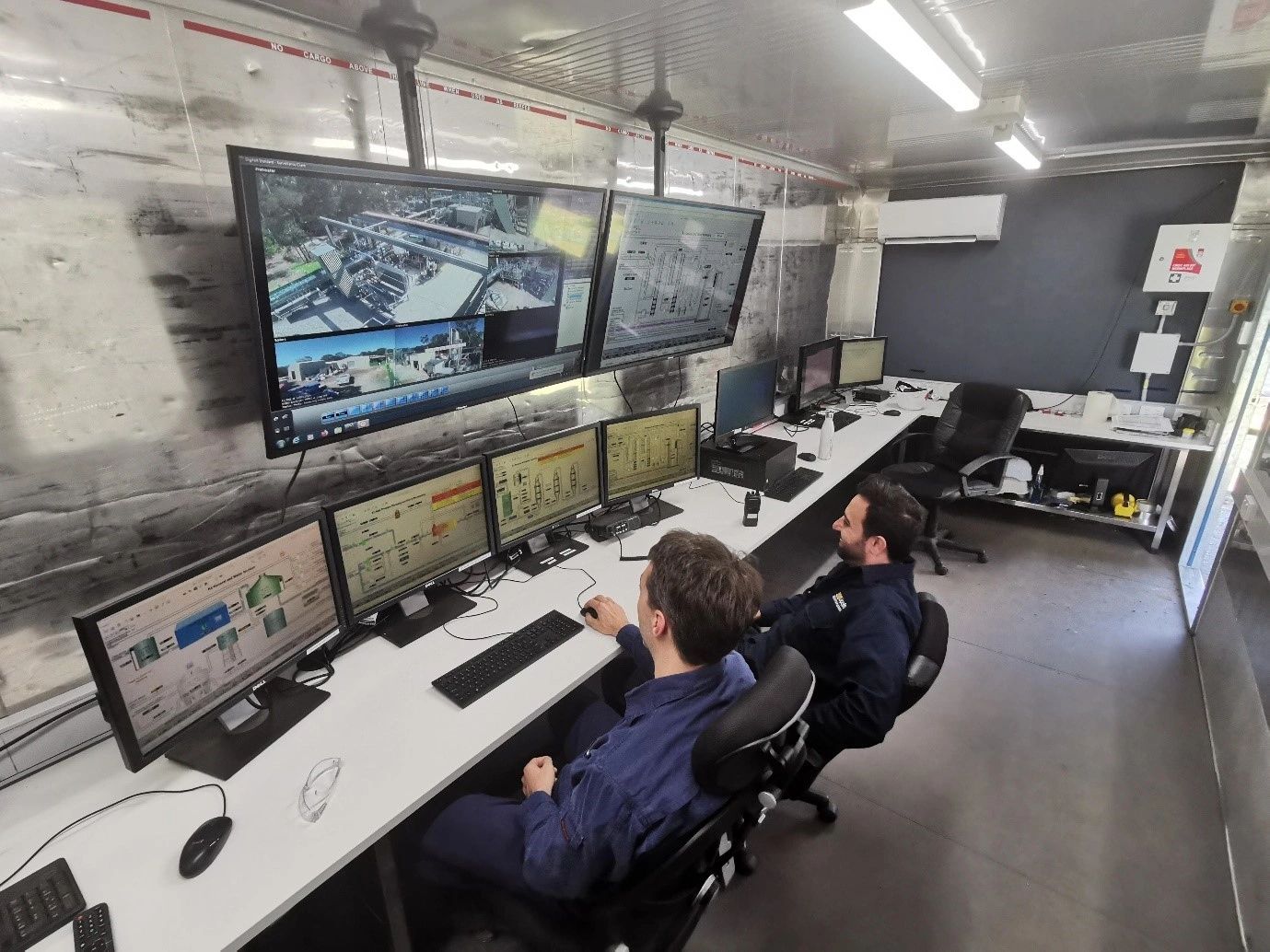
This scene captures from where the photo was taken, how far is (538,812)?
121 cm

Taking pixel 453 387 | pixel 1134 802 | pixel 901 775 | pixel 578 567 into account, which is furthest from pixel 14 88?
pixel 1134 802

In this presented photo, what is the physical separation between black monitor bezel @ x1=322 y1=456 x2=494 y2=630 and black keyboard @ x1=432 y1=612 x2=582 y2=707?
1.01 feet

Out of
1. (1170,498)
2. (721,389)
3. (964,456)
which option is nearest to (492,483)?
(721,389)

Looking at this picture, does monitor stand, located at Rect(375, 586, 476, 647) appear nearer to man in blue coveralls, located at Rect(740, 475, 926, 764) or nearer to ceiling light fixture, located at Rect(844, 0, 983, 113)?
man in blue coveralls, located at Rect(740, 475, 926, 764)

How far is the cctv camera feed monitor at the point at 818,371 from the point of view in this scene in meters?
3.84

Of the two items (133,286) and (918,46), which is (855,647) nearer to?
(918,46)

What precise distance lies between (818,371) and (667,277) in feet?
6.26

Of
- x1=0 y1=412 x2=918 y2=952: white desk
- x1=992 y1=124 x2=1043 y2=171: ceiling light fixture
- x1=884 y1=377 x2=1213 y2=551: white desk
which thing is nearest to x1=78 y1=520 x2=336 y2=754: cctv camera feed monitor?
x1=0 y1=412 x2=918 y2=952: white desk

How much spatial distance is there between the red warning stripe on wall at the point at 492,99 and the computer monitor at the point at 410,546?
119 centimetres

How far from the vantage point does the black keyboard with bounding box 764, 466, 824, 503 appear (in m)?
2.75

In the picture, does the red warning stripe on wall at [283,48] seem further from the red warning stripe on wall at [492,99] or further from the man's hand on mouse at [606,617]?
the man's hand on mouse at [606,617]

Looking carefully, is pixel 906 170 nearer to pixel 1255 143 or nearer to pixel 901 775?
pixel 1255 143

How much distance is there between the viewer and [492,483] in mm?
1916

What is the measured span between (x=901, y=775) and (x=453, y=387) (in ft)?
6.72
